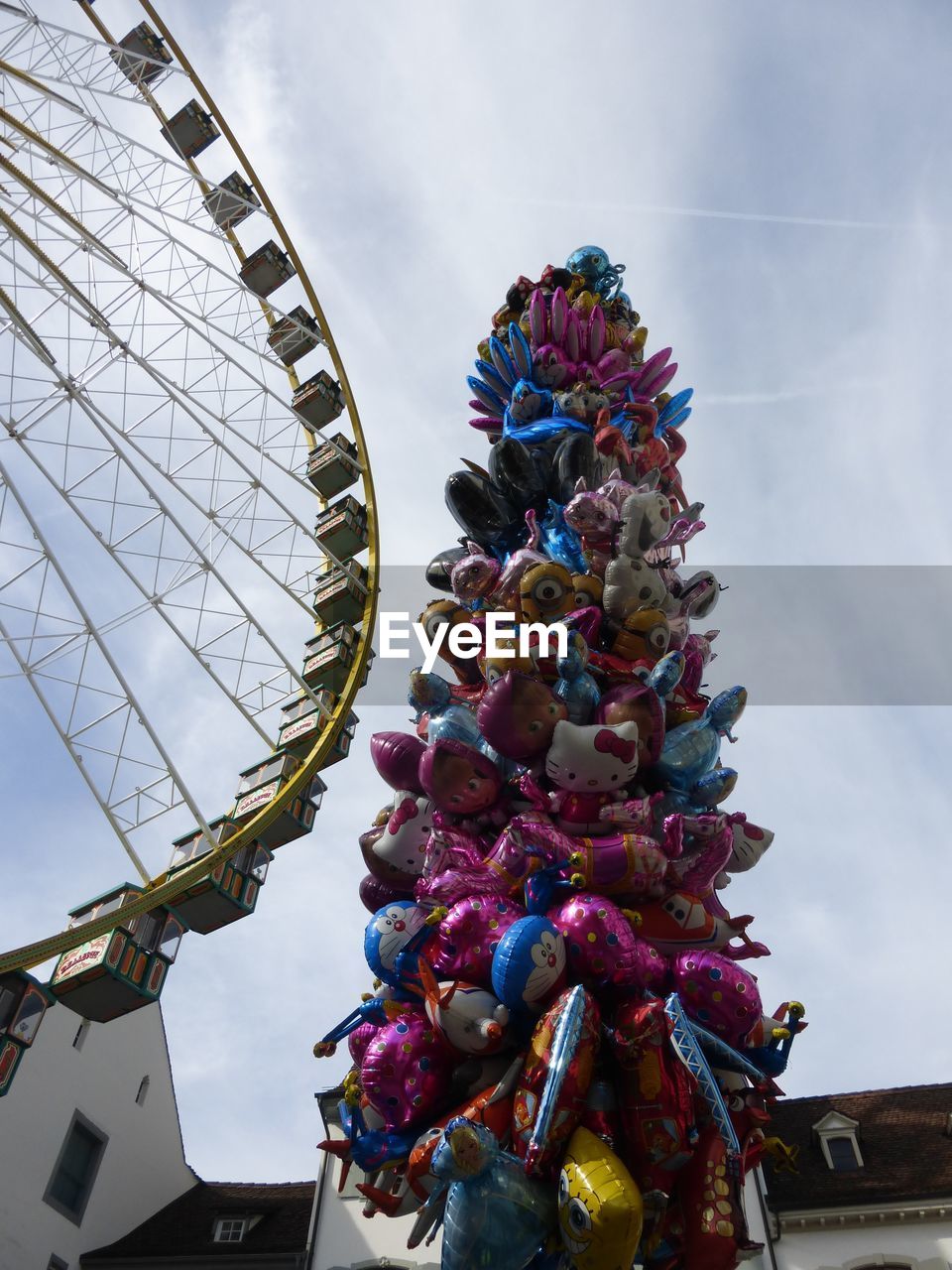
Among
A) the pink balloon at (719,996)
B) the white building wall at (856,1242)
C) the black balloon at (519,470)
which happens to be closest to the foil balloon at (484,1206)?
the pink balloon at (719,996)

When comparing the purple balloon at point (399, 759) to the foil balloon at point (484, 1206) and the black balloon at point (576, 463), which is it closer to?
the black balloon at point (576, 463)

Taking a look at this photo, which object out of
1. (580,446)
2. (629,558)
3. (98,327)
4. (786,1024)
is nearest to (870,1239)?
(786,1024)

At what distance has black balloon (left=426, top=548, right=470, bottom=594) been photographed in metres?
16.8

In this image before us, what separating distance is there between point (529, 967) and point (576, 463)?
7702mm

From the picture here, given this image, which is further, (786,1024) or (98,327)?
(98,327)

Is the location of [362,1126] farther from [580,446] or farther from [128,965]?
[580,446]

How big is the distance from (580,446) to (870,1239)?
1169cm

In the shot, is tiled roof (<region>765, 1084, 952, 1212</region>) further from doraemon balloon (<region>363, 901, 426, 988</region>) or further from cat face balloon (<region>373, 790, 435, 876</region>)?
doraemon balloon (<region>363, 901, 426, 988</region>)

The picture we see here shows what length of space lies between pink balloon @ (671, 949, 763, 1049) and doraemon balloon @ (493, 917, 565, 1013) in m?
1.23

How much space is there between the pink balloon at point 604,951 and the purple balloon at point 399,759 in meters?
3.53

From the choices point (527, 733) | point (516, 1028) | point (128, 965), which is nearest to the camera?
point (516, 1028)

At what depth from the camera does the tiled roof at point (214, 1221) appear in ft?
63.2

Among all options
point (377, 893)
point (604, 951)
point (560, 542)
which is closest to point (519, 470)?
point (560, 542)

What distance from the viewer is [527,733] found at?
1200cm
